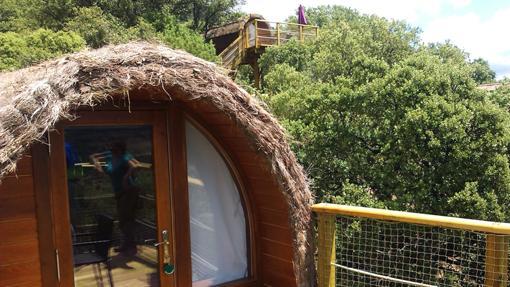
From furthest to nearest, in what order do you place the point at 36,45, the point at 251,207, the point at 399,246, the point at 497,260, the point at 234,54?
the point at 234,54 < the point at 36,45 < the point at 399,246 < the point at 251,207 < the point at 497,260

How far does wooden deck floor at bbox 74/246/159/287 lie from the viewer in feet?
11.4

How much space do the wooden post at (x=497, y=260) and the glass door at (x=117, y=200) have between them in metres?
2.55

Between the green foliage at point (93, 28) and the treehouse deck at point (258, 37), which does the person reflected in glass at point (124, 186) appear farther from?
the treehouse deck at point (258, 37)

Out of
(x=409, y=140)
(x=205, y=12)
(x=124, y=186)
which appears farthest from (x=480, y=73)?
(x=124, y=186)

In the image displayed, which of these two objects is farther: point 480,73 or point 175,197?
point 480,73

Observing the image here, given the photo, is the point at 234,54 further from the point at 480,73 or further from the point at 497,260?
the point at 497,260

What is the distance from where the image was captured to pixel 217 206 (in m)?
4.18

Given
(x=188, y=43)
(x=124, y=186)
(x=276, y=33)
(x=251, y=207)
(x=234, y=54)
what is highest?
(x=276, y=33)

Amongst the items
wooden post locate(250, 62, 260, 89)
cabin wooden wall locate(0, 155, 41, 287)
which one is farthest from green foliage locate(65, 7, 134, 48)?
cabin wooden wall locate(0, 155, 41, 287)

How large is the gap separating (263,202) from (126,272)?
1.41 m

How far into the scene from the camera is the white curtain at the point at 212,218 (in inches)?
159

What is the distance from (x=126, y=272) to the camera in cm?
370

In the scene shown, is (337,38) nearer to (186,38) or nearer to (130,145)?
(130,145)

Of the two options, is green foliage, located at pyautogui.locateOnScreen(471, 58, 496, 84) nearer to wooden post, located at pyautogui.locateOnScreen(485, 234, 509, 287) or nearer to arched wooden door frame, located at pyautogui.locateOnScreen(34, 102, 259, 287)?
wooden post, located at pyautogui.locateOnScreen(485, 234, 509, 287)
